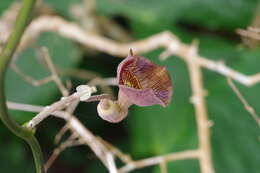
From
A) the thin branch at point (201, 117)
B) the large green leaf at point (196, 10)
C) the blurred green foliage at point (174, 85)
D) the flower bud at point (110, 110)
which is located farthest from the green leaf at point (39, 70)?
the flower bud at point (110, 110)

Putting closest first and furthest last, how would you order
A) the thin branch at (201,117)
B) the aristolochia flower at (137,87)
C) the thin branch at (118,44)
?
the aristolochia flower at (137,87), the thin branch at (201,117), the thin branch at (118,44)

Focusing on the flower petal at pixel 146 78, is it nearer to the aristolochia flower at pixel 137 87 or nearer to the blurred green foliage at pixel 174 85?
the aristolochia flower at pixel 137 87

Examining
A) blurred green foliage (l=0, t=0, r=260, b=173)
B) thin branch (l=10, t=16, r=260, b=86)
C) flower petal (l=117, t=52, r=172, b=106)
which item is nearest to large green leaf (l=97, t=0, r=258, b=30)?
blurred green foliage (l=0, t=0, r=260, b=173)

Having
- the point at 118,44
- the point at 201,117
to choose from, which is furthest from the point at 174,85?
the point at 201,117

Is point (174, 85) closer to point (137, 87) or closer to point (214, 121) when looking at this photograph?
point (214, 121)

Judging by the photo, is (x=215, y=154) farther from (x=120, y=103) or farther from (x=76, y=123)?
(x=120, y=103)

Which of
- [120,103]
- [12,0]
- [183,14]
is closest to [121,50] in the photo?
[183,14]

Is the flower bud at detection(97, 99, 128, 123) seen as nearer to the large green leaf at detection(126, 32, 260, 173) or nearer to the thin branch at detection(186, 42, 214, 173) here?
the thin branch at detection(186, 42, 214, 173)

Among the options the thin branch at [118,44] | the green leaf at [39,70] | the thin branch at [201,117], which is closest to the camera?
the thin branch at [201,117]
